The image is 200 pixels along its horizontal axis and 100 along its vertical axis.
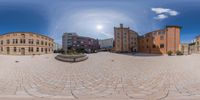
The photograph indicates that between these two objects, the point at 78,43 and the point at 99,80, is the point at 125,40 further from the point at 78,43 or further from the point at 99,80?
the point at 99,80

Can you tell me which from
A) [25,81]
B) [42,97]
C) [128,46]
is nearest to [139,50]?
[128,46]

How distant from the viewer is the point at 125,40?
1.80 meters

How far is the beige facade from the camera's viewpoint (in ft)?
5.67

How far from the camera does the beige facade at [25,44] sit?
1729 mm

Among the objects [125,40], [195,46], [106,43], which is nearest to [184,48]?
[195,46]

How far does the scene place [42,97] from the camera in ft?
6.91

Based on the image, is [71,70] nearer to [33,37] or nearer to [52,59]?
[52,59]

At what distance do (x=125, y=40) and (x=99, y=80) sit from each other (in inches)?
36.6

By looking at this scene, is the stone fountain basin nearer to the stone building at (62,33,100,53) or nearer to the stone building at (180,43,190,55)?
the stone building at (62,33,100,53)

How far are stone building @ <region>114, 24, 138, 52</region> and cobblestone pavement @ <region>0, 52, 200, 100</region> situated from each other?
0.13m

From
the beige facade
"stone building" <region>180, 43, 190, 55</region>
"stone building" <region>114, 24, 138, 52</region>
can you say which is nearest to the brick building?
"stone building" <region>180, 43, 190, 55</region>

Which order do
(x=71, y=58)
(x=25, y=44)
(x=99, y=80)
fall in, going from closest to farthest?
(x=25, y=44) → (x=71, y=58) → (x=99, y=80)

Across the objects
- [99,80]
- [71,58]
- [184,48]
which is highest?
[184,48]

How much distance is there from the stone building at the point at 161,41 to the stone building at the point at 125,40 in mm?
77
